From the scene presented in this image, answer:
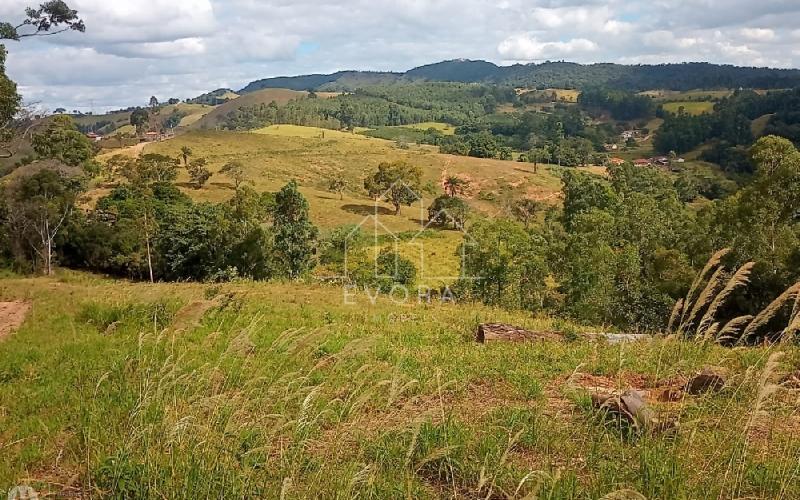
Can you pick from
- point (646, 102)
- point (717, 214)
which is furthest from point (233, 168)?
point (646, 102)

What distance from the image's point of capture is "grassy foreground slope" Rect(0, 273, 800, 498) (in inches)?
151

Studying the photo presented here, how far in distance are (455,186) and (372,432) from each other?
77549 millimetres

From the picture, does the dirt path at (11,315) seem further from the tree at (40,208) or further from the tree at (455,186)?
the tree at (455,186)

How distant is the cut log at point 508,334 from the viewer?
36.3 feet

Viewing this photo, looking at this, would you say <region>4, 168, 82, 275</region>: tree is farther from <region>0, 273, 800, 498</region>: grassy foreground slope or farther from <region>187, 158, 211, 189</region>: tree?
<region>187, 158, 211, 189</region>: tree

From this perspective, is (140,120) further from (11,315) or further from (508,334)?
(508,334)

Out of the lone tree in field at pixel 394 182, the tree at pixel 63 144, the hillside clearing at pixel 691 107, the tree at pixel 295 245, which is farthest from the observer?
the hillside clearing at pixel 691 107

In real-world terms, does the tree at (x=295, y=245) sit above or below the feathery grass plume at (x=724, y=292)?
below

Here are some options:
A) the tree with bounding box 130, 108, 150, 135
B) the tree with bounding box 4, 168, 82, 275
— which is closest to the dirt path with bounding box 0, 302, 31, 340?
the tree with bounding box 4, 168, 82, 275

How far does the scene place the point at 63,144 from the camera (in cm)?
4194

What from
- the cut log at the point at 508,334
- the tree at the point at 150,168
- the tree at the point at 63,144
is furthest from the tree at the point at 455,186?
the cut log at the point at 508,334

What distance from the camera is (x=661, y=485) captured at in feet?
12.2

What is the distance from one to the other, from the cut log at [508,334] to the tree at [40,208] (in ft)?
98.9

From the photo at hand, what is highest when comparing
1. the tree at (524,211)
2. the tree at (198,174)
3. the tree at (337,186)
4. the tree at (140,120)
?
the tree at (140,120)
